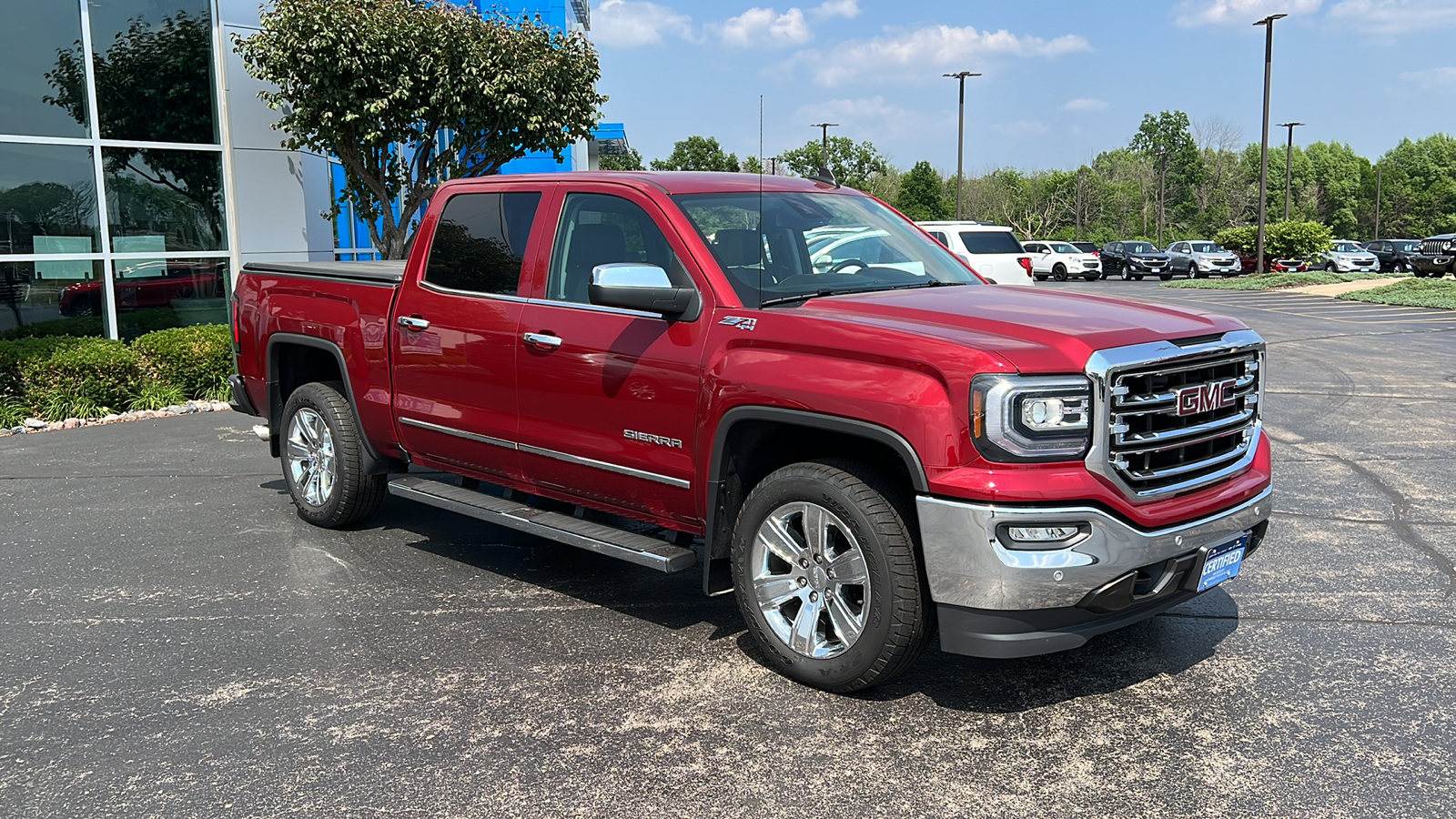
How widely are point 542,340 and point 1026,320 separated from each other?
7.04ft

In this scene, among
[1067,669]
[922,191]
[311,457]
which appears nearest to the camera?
[1067,669]

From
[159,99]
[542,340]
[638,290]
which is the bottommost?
[542,340]

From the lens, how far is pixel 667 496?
4941 mm

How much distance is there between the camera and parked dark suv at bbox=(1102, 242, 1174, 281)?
44.7 meters

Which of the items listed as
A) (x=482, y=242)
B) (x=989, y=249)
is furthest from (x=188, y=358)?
(x=989, y=249)

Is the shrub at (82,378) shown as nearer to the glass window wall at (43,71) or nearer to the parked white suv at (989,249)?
the glass window wall at (43,71)

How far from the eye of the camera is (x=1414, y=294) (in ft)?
92.7

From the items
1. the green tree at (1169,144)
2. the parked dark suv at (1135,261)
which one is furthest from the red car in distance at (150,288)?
the green tree at (1169,144)

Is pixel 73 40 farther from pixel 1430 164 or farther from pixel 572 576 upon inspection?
pixel 1430 164

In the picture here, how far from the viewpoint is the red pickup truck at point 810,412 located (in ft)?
12.9

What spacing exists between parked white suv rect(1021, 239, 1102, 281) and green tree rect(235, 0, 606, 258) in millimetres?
33487

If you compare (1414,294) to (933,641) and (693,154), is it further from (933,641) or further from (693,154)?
(693,154)

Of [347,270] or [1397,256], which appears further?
[1397,256]

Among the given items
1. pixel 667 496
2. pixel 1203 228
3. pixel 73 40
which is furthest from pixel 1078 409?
pixel 1203 228
